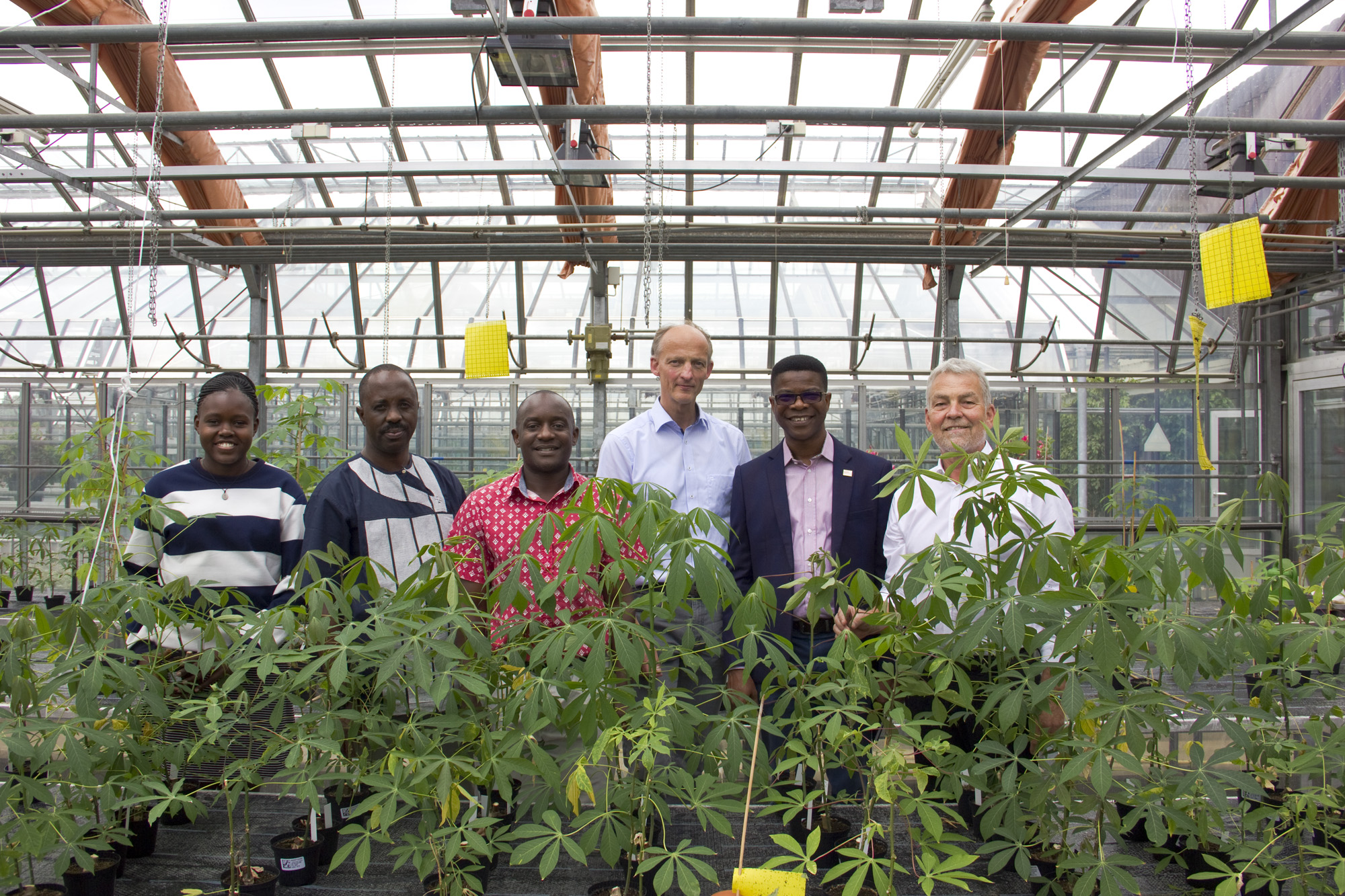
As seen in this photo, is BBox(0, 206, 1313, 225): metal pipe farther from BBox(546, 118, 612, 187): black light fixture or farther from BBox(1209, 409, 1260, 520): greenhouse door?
BBox(1209, 409, 1260, 520): greenhouse door

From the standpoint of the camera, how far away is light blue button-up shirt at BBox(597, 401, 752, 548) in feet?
7.91

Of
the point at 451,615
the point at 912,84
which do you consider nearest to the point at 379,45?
the point at 912,84

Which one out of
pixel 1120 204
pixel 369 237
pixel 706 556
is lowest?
pixel 706 556

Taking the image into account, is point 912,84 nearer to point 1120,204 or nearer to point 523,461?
point 1120,204

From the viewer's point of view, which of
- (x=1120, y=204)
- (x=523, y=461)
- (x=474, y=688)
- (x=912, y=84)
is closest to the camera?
(x=474, y=688)

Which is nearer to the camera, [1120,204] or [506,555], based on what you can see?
[506,555]

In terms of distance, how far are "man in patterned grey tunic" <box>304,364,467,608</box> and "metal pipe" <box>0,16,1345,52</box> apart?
1.59m

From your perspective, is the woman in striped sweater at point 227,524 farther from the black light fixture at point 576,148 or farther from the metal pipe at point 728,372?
the metal pipe at point 728,372

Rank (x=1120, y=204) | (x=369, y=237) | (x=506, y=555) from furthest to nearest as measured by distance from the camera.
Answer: (x=1120, y=204)
(x=369, y=237)
(x=506, y=555)

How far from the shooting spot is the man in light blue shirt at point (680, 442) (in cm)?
235

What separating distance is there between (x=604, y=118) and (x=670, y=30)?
1.10m

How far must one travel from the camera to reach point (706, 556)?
4.01 ft

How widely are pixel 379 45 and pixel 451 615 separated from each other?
259 inches

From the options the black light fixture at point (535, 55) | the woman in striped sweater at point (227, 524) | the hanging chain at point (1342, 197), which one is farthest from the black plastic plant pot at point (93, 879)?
the hanging chain at point (1342, 197)
